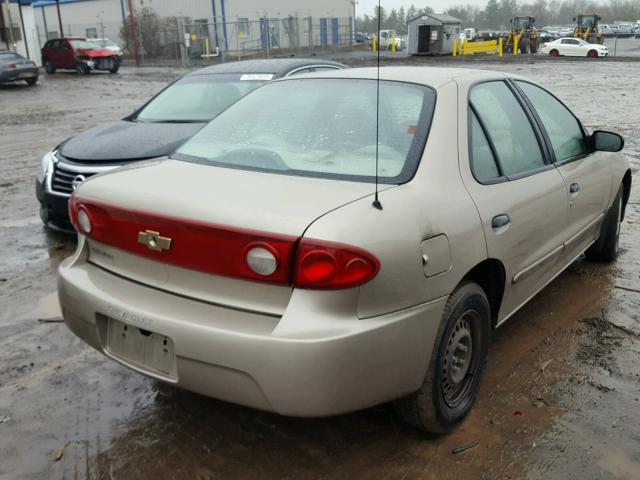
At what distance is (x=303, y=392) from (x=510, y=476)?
39.7 inches

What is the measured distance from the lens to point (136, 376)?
335cm

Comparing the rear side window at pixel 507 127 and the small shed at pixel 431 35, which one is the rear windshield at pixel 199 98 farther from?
the small shed at pixel 431 35

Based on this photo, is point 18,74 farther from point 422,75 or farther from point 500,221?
point 500,221

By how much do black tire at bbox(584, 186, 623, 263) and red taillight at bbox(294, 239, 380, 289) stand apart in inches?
120

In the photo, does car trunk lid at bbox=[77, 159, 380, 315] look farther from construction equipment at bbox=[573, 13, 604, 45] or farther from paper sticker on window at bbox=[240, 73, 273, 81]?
construction equipment at bbox=[573, 13, 604, 45]

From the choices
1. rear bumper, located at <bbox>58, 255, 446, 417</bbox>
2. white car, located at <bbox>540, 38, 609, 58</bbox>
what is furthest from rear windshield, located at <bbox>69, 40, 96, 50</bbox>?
rear bumper, located at <bbox>58, 255, 446, 417</bbox>

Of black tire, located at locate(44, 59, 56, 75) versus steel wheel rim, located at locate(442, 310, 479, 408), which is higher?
steel wheel rim, located at locate(442, 310, 479, 408)

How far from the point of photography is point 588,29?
4238 centimetres

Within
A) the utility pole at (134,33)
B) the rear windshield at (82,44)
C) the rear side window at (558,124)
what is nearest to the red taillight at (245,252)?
the rear side window at (558,124)

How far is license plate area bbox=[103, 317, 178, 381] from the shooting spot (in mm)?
2428

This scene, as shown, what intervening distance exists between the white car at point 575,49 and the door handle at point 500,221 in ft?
125

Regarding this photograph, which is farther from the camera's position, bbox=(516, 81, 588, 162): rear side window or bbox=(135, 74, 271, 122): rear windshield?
bbox=(135, 74, 271, 122): rear windshield

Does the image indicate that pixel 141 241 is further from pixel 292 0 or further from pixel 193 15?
pixel 292 0

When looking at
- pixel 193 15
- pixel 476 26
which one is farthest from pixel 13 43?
pixel 476 26
